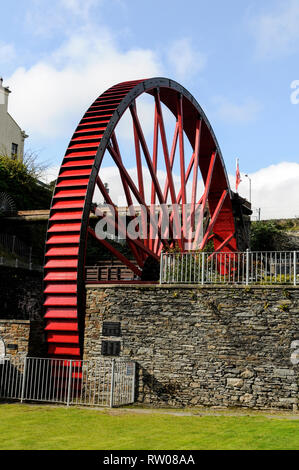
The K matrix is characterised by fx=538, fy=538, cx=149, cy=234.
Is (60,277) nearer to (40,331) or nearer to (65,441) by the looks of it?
(40,331)

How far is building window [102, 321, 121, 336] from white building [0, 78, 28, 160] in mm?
20537

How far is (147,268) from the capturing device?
58.2 ft

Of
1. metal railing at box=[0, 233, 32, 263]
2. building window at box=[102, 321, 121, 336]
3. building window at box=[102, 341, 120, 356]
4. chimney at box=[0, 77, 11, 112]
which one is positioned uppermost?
chimney at box=[0, 77, 11, 112]

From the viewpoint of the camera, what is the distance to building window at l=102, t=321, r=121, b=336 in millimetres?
13125

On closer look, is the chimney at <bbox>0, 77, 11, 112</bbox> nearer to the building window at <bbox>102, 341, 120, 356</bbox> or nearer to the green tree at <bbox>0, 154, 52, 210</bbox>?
the green tree at <bbox>0, 154, 52, 210</bbox>

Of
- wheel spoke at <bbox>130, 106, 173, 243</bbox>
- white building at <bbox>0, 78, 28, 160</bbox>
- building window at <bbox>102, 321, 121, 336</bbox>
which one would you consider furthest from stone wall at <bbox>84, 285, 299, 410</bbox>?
white building at <bbox>0, 78, 28, 160</bbox>

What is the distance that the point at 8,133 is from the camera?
107ft

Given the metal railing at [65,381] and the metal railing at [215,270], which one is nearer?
the metal railing at [65,381]

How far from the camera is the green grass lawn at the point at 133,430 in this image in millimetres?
8023

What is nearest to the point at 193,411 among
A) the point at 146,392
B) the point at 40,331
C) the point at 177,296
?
the point at 146,392

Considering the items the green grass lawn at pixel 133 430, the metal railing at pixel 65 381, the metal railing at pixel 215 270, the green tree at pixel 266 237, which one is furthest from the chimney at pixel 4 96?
the green grass lawn at pixel 133 430

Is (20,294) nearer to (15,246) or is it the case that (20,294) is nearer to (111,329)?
(15,246)

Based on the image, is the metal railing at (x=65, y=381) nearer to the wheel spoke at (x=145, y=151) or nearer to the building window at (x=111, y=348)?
the building window at (x=111, y=348)

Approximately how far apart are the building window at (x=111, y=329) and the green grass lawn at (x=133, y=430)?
222cm
